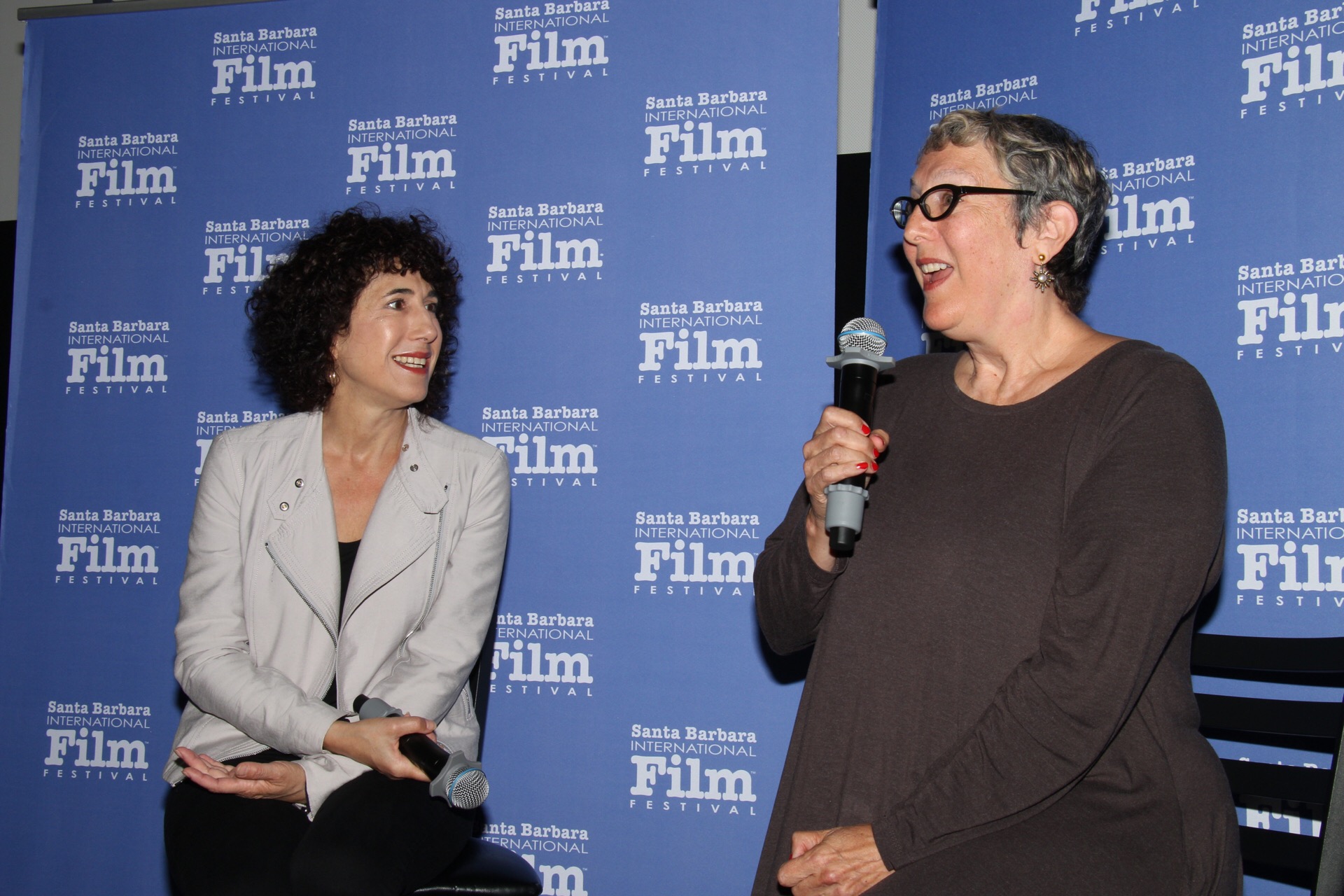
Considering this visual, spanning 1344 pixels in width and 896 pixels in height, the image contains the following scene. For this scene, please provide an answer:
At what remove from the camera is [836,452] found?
1357mm

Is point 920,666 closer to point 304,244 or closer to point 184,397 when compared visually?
point 304,244

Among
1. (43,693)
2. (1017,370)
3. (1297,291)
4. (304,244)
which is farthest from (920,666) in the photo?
(43,693)

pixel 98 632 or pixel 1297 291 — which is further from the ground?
pixel 1297 291

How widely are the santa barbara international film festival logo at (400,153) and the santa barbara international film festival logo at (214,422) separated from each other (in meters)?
0.70

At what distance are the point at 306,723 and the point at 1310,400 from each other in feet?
6.81

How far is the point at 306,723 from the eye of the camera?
1.82 metres

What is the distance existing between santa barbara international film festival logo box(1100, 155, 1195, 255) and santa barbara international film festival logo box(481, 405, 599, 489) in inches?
53.4

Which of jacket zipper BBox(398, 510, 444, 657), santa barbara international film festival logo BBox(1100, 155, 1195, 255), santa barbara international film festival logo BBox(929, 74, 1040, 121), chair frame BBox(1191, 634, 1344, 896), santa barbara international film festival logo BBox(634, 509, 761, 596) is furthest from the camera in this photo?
santa barbara international film festival logo BBox(634, 509, 761, 596)

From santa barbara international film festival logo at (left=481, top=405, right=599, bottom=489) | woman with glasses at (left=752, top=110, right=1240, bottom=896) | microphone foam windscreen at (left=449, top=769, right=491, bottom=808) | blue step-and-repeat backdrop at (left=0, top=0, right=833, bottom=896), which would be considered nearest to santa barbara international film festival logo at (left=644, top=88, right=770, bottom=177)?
blue step-and-repeat backdrop at (left=0, top=0, right=833, bottom=896)

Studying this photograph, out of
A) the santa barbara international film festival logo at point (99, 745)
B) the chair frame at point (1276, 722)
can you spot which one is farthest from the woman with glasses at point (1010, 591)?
the santa barbara international film festival logo at point (99, 745)

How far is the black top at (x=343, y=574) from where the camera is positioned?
1.99 meters

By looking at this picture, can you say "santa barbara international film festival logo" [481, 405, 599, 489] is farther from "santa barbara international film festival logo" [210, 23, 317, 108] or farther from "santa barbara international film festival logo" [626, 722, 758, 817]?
"santa barbara international film festival logo" [210, 23, 317, 108]

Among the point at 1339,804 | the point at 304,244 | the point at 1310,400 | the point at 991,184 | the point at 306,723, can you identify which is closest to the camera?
the point at 1339,804

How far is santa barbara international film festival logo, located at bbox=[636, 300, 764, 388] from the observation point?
2539 mm
